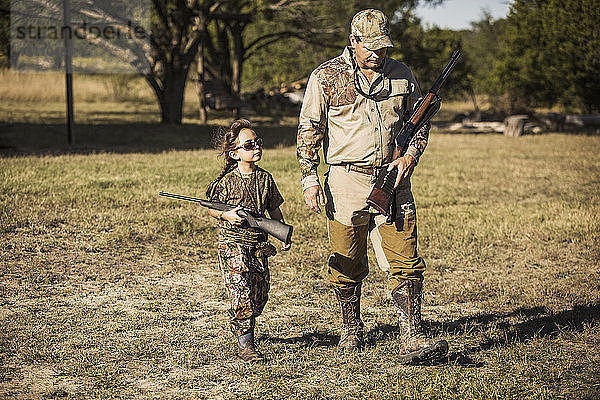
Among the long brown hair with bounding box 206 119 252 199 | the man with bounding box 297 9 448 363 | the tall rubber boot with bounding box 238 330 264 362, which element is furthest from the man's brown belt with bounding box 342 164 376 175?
the tall rubber boot with bounding box 238 330 264 362

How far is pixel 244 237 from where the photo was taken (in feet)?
16.7

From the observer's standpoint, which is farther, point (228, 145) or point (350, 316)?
point (350, 316)

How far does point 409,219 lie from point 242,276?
1.20 m

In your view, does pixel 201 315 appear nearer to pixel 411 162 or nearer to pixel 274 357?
pixel 274 357

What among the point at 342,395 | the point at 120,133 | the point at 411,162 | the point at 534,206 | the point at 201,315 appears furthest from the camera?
the point at 120,133

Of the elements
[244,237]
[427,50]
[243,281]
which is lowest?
[243,281]

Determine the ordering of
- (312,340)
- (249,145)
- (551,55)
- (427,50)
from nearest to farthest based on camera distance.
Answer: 1. (249,145)
2. (312,340)
3. (551,55)
4. (427,50)

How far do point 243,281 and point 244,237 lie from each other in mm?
297

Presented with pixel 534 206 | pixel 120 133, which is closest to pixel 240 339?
pixel 534 206

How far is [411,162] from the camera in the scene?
4977 millimetres

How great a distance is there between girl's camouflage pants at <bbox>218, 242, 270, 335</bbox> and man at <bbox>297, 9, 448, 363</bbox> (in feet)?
1.81

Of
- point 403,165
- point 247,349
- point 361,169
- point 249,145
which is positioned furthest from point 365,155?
point 247,349

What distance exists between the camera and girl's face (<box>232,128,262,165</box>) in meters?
5.08

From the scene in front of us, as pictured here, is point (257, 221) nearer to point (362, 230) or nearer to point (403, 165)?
point (362, 230)
